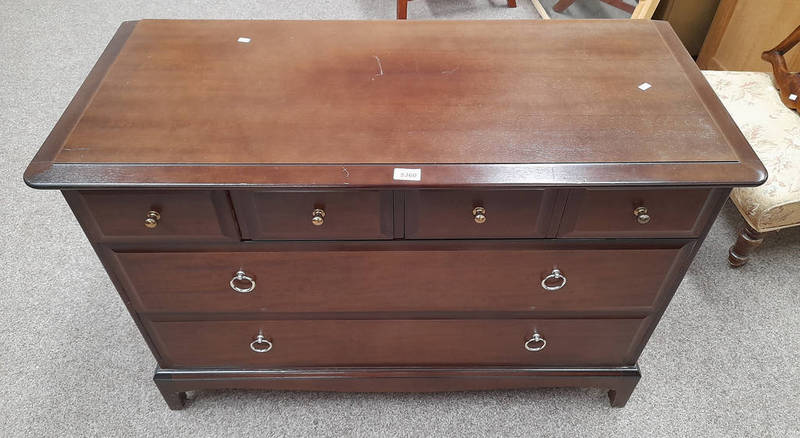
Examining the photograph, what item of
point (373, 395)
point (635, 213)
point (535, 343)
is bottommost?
point (373, 395)

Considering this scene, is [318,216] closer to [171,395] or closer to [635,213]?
[635,213]

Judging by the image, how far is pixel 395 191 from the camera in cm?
98

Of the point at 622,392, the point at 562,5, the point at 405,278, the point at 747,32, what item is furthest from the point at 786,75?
the point at 405,278

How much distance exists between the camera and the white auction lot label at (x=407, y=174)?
37.5 inches

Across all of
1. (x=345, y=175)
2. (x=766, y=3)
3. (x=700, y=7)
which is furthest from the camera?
(x=700, y=7)

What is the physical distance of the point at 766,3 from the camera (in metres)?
2.12

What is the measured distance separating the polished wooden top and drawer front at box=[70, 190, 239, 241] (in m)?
0.05

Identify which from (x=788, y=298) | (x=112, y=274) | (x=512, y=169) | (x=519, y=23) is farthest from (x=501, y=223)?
(x=788, y=298)

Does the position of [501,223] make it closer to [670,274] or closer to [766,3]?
[670,274]

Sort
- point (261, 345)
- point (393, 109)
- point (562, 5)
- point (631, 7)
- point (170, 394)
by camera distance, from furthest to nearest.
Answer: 1. point (562, 5)
2. point (631, 7)
3. point (170, 394)
4. point (261, 345)
5. point (393, 109)

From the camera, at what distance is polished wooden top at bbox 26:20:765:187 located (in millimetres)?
967

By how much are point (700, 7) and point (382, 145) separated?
80.8 inches

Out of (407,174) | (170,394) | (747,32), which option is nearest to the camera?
(407,174)

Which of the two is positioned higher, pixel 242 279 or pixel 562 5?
pixel 242 279
